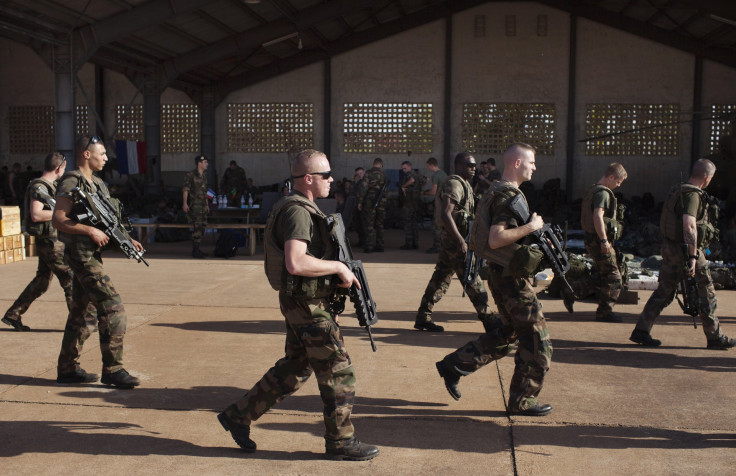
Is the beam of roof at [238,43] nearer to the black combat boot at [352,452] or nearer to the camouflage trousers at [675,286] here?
the camouflage trousers at [675,286]

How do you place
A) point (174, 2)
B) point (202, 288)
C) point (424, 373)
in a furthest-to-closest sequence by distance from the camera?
point (174, 2) → point (202, 288) → point (424, 373)

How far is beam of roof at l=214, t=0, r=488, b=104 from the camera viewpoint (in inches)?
803

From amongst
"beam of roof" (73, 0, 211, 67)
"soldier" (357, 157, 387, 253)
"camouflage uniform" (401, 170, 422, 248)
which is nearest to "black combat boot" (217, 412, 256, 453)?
"soldier" (357, 157, 387, 253)

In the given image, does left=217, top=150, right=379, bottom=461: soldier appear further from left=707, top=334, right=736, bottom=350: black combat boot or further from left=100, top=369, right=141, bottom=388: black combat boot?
left=707, top=334, right=736, bottom=350: black combat boot

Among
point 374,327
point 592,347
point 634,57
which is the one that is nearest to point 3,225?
point 374,327

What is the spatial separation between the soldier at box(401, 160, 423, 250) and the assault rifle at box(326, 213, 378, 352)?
977cm

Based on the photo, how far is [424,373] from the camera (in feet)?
16.6

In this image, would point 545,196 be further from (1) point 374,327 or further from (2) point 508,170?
(2) point 508,170

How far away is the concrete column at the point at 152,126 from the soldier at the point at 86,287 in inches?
576

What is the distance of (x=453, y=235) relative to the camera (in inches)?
238

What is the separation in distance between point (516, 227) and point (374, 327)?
294 centimetres

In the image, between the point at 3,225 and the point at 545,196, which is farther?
the point at 545,196

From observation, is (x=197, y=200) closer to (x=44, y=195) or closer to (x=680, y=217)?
(x=44, y=195)

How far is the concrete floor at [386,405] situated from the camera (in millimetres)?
3451
